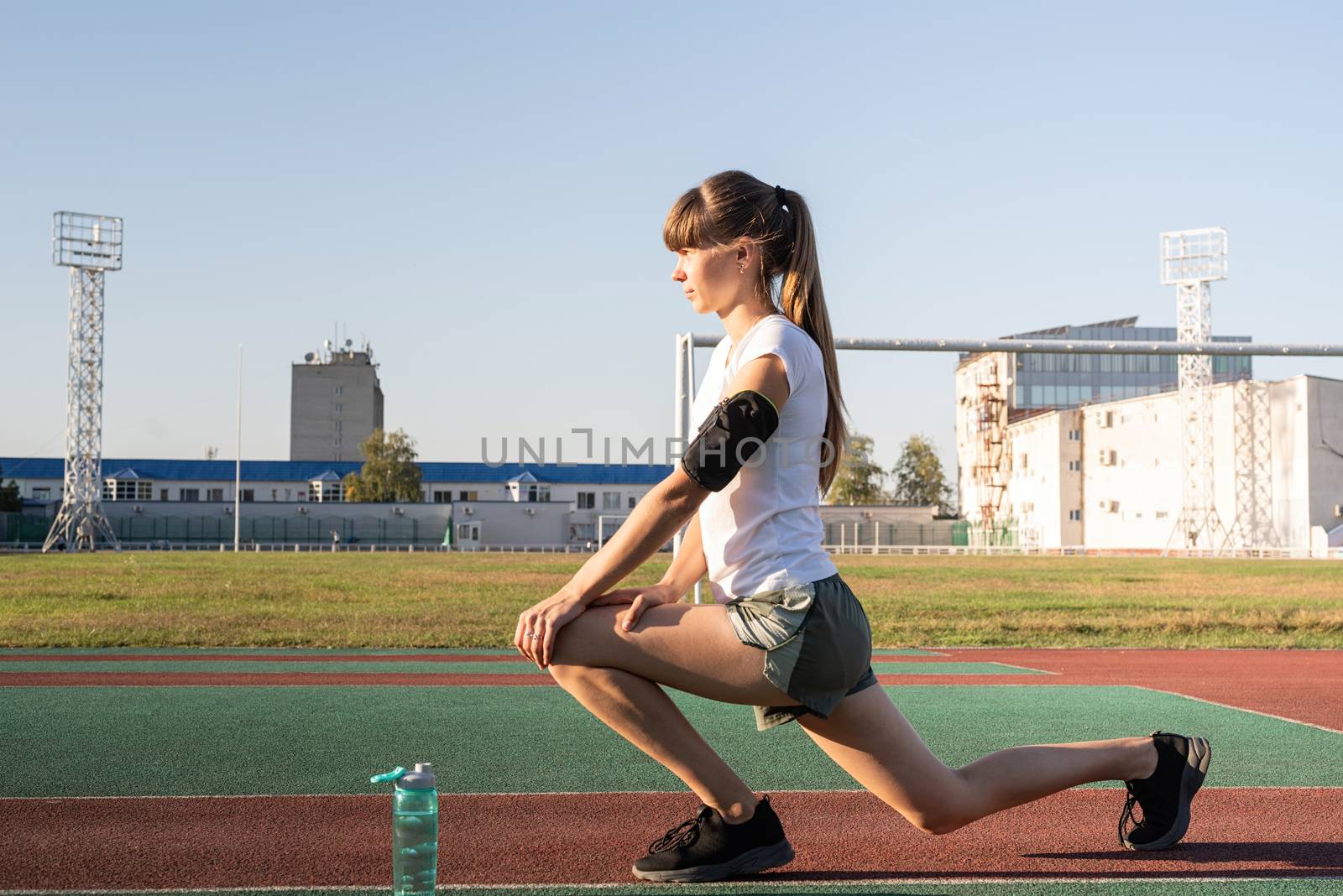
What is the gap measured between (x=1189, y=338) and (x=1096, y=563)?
24395mm

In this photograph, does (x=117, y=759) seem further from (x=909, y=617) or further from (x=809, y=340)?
(x=909, y=617)

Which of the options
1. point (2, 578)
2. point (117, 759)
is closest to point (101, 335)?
point (2, 578)

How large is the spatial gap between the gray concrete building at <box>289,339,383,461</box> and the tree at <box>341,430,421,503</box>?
3154 centimetres

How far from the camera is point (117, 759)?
6.06 metres

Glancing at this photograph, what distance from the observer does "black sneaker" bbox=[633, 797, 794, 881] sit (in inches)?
144

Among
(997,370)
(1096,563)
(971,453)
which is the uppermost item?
(997,370)

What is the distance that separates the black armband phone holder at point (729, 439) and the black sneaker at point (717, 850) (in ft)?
3.72

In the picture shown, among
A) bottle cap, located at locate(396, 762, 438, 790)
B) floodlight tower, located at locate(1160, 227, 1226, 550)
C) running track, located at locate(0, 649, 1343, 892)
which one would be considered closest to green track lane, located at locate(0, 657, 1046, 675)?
running track, located at locate(0, 649, 1343, 892)

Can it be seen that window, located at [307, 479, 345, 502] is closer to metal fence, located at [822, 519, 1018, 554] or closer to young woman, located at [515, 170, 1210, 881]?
metal fence, located at [822, 519, 1018, 554]

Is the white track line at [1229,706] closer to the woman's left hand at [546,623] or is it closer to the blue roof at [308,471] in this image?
the woman's left hand at [546,623]

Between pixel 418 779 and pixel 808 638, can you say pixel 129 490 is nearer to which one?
pixel 418 779

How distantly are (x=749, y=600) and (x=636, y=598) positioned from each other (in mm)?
302

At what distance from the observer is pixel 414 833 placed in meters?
3.46

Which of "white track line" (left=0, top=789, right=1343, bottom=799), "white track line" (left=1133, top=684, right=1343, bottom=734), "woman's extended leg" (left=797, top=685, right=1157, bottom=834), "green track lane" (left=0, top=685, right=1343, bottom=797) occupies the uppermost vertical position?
"woman's extended leg" (left=797, top=685, right=1157, bottom=834)
